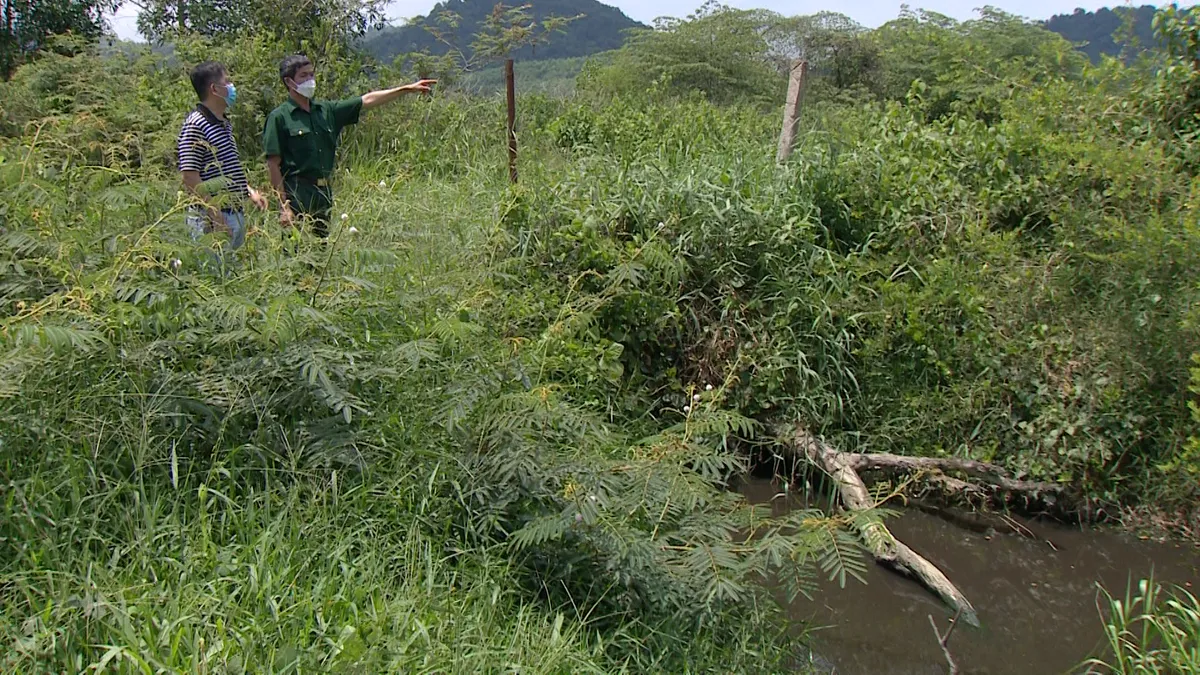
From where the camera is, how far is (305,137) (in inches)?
196

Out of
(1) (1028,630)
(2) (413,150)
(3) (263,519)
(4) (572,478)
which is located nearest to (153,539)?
(3) (263,519)

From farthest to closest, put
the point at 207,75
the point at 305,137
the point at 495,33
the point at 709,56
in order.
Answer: the point at 709,56 → the point at 495,33 → the point at 305,137 → the point at 207,75

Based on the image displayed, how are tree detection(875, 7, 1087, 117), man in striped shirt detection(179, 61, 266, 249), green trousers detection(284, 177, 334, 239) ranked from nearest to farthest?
man in striped shirt detection(179, 61, 266, 249) < green trousers detection(284, 177, 334, 239) < tree detection(875, 7, 1087, 117)

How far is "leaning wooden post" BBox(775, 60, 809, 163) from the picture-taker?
6.29 meters

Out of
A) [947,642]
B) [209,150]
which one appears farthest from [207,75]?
[947,642]

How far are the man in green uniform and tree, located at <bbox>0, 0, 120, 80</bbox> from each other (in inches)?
258

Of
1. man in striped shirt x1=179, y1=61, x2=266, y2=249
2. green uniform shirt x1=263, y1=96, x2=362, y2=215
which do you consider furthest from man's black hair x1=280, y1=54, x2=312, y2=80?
man in striped shirt x1=179, y1=61, x2=266, y2=249

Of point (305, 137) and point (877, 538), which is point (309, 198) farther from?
point (877, 538)

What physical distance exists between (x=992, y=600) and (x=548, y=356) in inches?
91.8

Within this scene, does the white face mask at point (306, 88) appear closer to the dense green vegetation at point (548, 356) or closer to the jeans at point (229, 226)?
the dense green vegetation at point (548, 356)

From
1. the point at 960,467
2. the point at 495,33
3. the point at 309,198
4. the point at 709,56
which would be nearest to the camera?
the point at 960,467

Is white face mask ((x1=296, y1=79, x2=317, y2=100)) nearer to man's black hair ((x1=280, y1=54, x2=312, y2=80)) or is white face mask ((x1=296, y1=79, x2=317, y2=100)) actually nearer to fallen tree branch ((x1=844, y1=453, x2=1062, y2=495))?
man's black hair ((x1=280, y1=54, x2=312, y2=80))

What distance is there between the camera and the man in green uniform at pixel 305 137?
4.89 metres

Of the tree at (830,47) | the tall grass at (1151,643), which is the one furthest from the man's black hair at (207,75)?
the tree at (830,47)
